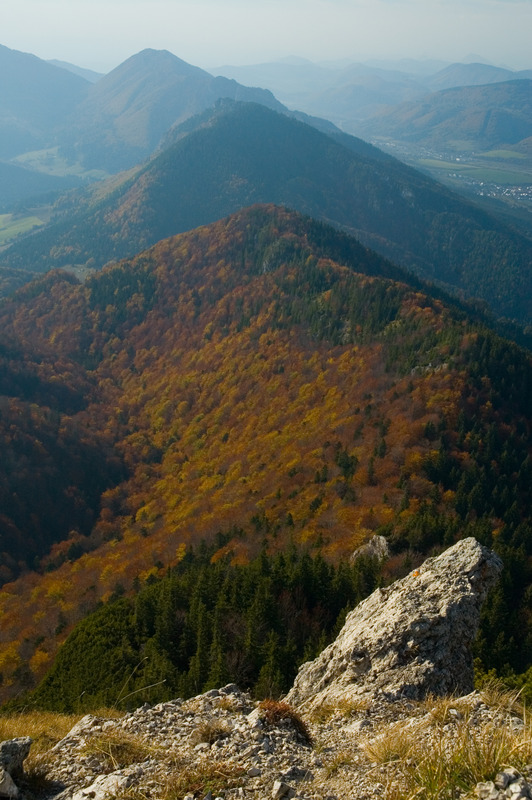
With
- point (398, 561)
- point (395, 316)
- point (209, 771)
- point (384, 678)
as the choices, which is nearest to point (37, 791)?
point (209, 771)

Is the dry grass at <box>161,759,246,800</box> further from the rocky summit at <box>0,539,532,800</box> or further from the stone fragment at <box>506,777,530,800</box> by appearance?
the stone fragment at <box>506,777,530,800</box>

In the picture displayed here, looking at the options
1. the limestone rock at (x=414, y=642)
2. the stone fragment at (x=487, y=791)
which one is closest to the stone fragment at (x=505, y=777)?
the stone fragment at (x=487, y=791)

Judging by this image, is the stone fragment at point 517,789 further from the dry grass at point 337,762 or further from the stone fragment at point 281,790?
the stone fragment at point 281,790

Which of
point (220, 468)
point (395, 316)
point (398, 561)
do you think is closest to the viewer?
point (398, 561)

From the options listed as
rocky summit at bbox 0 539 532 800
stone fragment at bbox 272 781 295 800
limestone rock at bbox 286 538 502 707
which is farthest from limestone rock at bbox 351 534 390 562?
stone fragment at bbox 272 781 295 800

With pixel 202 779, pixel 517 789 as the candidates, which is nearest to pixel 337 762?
pixel 202 779

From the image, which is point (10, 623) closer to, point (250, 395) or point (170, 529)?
point (170, 529)
